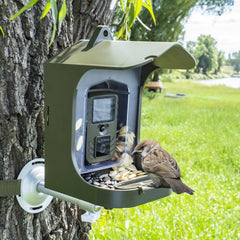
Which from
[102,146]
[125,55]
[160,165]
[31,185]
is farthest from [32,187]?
[125,55]

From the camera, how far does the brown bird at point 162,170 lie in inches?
59.6

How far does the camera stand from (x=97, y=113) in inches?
66.7

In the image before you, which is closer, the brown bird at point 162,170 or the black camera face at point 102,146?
the brown bird at point 162,170

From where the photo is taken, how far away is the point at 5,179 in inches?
67.1

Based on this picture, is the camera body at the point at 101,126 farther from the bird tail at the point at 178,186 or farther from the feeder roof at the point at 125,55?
the bird tail at the point at 178,186

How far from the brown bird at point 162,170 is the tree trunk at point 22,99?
516 mm

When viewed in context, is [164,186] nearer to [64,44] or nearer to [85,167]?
[85,167]

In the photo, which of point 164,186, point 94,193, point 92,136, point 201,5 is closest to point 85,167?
point 92,136

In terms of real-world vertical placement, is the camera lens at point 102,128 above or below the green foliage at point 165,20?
below

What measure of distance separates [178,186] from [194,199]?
239 cm

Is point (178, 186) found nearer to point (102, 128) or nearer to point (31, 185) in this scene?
point (102, 128)

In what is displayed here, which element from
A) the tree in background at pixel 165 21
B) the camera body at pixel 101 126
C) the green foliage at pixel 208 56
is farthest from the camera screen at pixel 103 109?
the green foliage at pixel 208 56

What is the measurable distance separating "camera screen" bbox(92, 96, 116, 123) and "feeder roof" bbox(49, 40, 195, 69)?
0.73ft

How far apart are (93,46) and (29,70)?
0.33 meters
